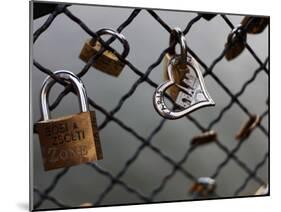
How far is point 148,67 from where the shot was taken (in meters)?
1.73

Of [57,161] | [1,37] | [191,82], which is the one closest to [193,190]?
[191,82]

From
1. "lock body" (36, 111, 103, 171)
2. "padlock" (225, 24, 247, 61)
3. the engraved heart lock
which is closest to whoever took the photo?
"lock body" (36, 111, 103, 171)

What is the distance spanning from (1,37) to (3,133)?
0.96ft

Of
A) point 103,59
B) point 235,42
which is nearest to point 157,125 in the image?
point 103,59

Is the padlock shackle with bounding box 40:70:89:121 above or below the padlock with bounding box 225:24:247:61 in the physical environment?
below

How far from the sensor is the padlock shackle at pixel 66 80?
63.1 inches

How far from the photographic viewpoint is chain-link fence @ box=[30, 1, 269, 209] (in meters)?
1.63

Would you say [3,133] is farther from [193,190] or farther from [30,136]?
[193,190]

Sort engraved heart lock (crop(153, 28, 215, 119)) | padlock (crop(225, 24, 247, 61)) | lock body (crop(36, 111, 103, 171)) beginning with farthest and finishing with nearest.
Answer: padlock (crop(225, 24, 247, 61)) < engraved heart lock (crop(153, 28, 215, 119)) < lock body (crop(36, 111, 103, 171))

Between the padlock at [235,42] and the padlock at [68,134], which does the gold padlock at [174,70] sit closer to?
the padlock at [235,42]

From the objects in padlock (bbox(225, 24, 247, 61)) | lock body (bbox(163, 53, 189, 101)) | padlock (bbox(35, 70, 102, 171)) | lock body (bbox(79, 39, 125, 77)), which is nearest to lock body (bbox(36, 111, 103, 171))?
padlock (bbox(35, 70, 102, 171))

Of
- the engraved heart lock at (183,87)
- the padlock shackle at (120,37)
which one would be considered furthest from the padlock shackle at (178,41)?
the padlock shackle at (120,37)

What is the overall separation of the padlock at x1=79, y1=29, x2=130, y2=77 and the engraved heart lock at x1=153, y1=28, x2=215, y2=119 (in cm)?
15

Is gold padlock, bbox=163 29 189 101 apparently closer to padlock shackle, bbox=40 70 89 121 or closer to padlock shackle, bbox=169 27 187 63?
padlock shackle, bbox=169 27 187 63
